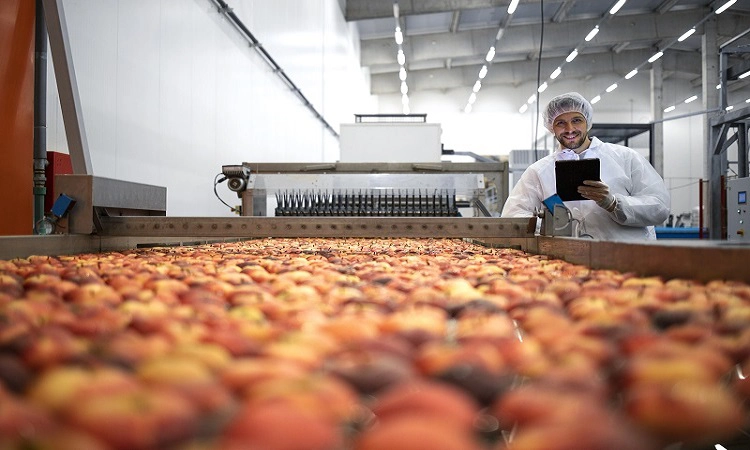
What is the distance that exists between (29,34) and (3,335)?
9.45 ft

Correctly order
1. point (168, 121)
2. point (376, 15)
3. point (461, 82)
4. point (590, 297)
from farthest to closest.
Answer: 1. point (461, 82)
2. point (376, 15)
3. point (168, 121)
4. point (590, 297)

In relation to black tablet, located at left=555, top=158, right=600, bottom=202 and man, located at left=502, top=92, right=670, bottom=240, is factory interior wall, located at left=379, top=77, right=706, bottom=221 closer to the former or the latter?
man, located at left=502, top=92, right=670, bottom=240

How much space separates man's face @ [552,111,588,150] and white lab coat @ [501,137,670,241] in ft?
0.29

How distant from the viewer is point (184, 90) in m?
5.09

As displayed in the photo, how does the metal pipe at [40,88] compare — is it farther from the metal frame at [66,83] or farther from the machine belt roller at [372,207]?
the machine belt roller at [372,207]

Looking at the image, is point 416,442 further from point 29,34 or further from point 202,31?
point 202,31

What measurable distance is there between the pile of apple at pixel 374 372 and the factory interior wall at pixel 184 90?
3045 millimetres

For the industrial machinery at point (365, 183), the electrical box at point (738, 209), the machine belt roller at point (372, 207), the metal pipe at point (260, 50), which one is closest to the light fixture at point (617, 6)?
the electrical box at point (738, 209)

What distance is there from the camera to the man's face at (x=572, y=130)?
3465 mm

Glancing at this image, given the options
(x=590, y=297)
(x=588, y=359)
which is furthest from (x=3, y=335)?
(x=590, y=297)

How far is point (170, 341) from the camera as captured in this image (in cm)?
69

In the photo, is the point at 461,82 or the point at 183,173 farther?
the point at 461,82

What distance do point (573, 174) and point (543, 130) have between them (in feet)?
47.4

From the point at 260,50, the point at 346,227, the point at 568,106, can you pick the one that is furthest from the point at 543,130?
the point at 346,227
